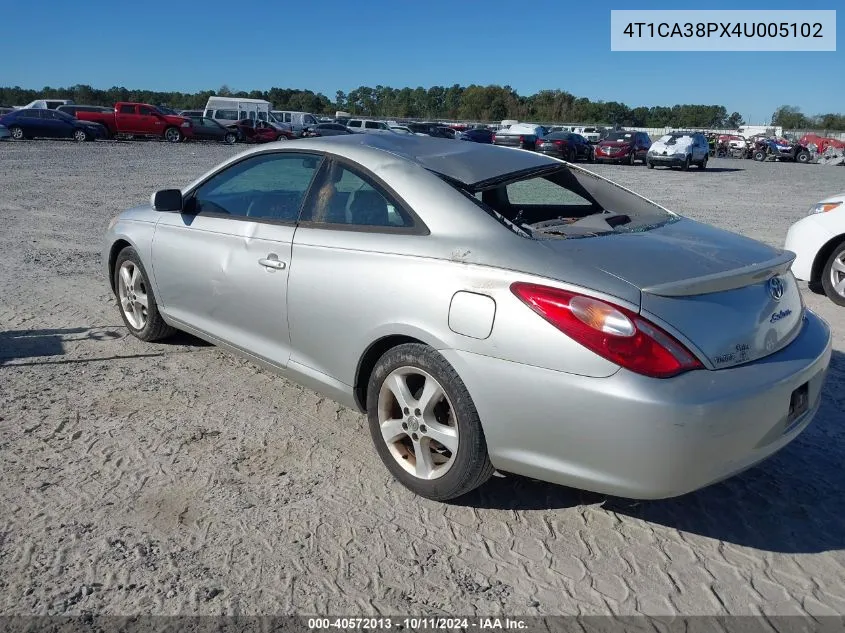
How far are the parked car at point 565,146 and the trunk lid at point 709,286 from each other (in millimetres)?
28282

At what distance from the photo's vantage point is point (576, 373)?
260 cm

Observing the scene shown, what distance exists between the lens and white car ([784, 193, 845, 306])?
674 cm

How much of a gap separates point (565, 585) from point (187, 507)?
1.59m

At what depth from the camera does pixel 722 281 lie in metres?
2.80

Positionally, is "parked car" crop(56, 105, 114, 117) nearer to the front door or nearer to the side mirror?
the side mirror

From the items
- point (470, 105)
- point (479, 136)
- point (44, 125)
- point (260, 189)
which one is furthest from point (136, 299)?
point (470, 105)

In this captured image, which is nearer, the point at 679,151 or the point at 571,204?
the point at 571,204

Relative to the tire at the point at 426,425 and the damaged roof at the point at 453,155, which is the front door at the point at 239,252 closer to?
the damaged roof at the point at 453,155

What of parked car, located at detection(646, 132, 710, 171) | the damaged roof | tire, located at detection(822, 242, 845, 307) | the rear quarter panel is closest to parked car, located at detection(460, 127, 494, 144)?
parked car, located at detection(646, 132, 710, 171)

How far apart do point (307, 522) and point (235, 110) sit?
42.0m

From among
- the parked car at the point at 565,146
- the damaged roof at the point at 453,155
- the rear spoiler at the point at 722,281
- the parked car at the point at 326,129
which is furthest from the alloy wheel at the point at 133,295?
the parked car at the point at 326,129

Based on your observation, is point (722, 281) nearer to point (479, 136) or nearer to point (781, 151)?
point (479, 136)

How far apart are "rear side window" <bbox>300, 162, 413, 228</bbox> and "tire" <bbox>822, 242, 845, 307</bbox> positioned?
203 inches

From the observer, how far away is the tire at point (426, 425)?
2943 millimetres
